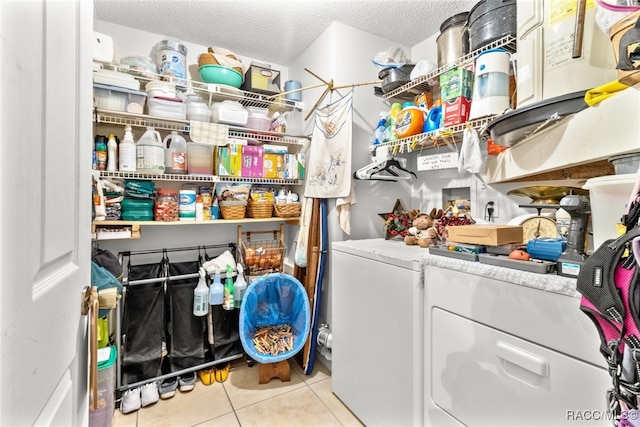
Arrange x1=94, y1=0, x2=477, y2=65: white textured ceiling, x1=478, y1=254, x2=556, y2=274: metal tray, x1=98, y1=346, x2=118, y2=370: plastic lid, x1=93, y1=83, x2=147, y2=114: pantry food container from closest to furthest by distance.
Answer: x1=478, y1=254, x2=556, y2=274: metal tray → x1=98, y1=346, x2=118, y2=370: plastic lid → x1=93, y1=83, x2=147, y2=114: pantry food container → x1=94, y1=0, x2=477, y2=65: white textured ceiling

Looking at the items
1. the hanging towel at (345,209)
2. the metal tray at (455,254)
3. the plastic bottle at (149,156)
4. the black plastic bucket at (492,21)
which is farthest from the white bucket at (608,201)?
Answer: the plastic bottle at (149,156)

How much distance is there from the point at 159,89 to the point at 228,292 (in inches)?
58.9

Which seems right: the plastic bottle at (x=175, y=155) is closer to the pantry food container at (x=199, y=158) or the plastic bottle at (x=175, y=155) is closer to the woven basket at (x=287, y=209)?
the pantry food container at (x=199, y=158)

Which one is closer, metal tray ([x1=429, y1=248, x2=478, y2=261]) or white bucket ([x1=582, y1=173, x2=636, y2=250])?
white bucket ([x1=582, y1=173, x2=636, y2=250])

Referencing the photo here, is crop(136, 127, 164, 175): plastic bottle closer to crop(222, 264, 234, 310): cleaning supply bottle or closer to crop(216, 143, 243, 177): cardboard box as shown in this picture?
crop(216, 143, 243, 177): cardboard box

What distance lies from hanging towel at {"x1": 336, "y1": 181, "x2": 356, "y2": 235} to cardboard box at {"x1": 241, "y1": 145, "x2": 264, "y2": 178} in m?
0.70

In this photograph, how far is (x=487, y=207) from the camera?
1.76 m

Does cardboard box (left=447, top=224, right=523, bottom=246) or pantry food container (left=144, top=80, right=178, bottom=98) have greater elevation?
pantry food container (left=144, top=80, right=178, bottom=98)

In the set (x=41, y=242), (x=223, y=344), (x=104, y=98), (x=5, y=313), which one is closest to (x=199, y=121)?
(x=104, y=98)

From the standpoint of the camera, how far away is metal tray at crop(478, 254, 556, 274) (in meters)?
0.88

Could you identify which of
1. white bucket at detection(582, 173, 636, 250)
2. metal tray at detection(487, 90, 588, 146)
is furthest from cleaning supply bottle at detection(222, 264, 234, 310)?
white bucket at detection(582, 173, 636, 250)

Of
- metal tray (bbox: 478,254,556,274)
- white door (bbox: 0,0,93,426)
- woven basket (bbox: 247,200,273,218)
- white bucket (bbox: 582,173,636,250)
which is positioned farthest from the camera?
woven basket (bbox: 247,200,273,218)

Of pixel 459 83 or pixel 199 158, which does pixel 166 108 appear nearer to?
pixel 199 158

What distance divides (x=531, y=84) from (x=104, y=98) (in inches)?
90.3
